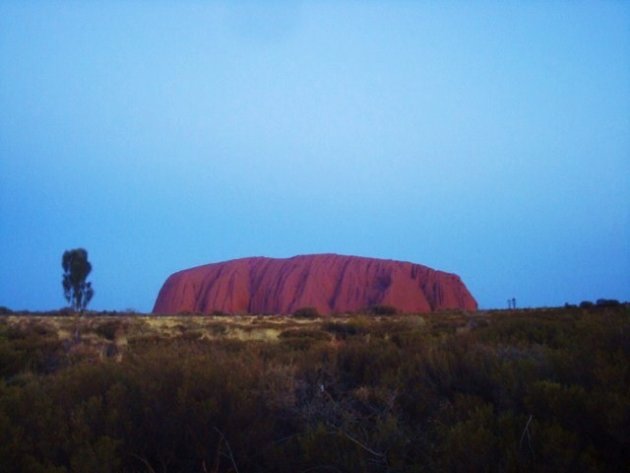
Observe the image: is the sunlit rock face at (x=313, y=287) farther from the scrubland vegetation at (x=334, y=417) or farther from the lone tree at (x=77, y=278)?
the scrubland vegetation at (x=334, y=417)

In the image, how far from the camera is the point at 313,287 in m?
73.1

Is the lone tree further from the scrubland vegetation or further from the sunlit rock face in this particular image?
the scrubland vegetation

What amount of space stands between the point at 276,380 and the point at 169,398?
1.33 m

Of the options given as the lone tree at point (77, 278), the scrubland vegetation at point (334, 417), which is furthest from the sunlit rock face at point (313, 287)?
the scrubland vegetation at point (334, 417)

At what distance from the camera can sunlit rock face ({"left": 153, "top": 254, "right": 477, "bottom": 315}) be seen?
70875mm

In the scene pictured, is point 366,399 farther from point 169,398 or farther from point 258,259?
point 258,259

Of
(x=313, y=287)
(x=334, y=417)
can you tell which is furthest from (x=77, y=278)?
(x=334, y=417)

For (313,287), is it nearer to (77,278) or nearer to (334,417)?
(77,278)

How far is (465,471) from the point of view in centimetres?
359

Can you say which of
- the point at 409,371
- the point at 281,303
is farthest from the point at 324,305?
the point at 409,371

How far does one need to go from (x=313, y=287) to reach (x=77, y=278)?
27.1 metres

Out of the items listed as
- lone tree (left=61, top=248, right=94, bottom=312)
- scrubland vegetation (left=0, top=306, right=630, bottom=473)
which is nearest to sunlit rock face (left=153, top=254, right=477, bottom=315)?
lone tree (left=61, top=248, right=94, bottom=312)

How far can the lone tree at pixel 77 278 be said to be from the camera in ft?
194

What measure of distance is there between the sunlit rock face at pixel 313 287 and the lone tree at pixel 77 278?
53.8ft
